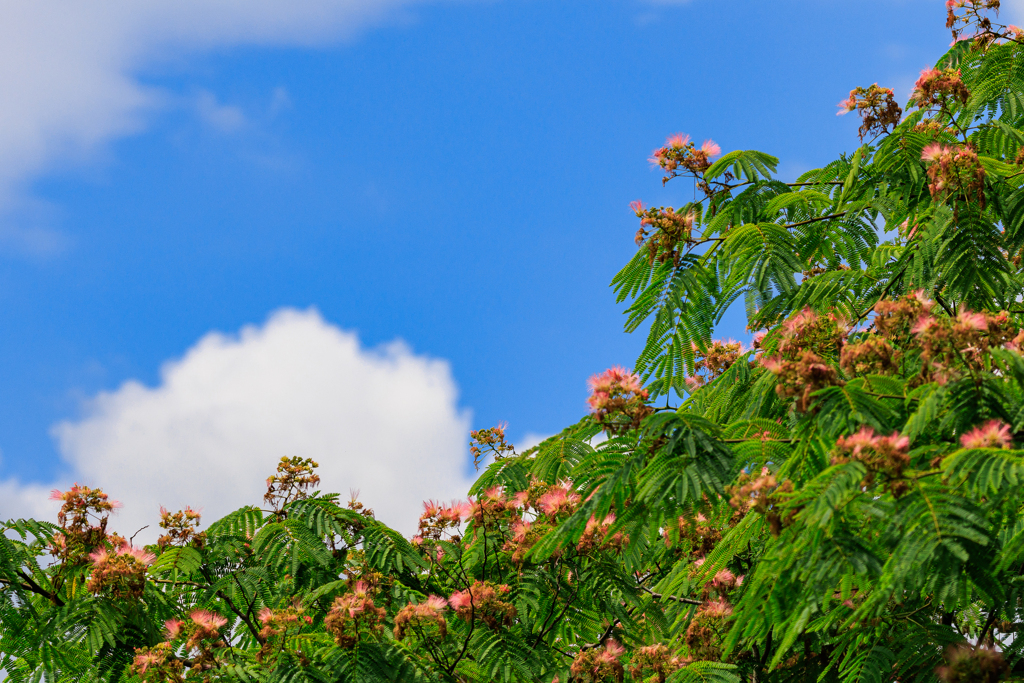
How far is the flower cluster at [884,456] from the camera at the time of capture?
3371 millimetres

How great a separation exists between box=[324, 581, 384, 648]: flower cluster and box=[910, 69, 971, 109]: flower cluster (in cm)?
519

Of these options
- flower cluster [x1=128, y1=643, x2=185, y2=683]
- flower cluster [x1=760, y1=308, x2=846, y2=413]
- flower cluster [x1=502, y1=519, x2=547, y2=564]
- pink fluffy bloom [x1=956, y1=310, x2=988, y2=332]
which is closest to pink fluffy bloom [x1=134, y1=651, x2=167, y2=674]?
flower cluster [x1=128, y1=643, x2=185, y2=683]

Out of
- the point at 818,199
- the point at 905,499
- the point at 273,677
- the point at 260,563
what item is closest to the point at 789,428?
the point at 905,499

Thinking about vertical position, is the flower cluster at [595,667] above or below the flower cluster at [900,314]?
below

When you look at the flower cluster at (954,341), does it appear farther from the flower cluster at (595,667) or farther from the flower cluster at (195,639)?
the flower cluster at (195,639)

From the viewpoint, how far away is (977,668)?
5.07 metres

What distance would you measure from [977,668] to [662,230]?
309 centimetres

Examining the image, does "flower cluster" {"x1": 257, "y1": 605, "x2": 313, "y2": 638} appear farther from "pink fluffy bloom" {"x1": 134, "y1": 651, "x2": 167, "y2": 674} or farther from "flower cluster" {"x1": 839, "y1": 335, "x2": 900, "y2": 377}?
"flower cluster" {"x1": 839, "y1": 335, "x2": 900, "y2": 377}

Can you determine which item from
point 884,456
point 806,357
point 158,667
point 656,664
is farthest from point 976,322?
point 158,667

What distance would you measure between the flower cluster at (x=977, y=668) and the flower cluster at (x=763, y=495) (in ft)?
6.76

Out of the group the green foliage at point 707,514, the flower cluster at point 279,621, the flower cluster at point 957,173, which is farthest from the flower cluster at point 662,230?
the flower cluster at point 279,621

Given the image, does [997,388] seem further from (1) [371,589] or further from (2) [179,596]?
(2) [179,596]

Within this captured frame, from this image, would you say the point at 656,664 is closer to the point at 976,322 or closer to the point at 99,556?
the point at 976,322

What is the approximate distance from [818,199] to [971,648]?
10.4 ft
